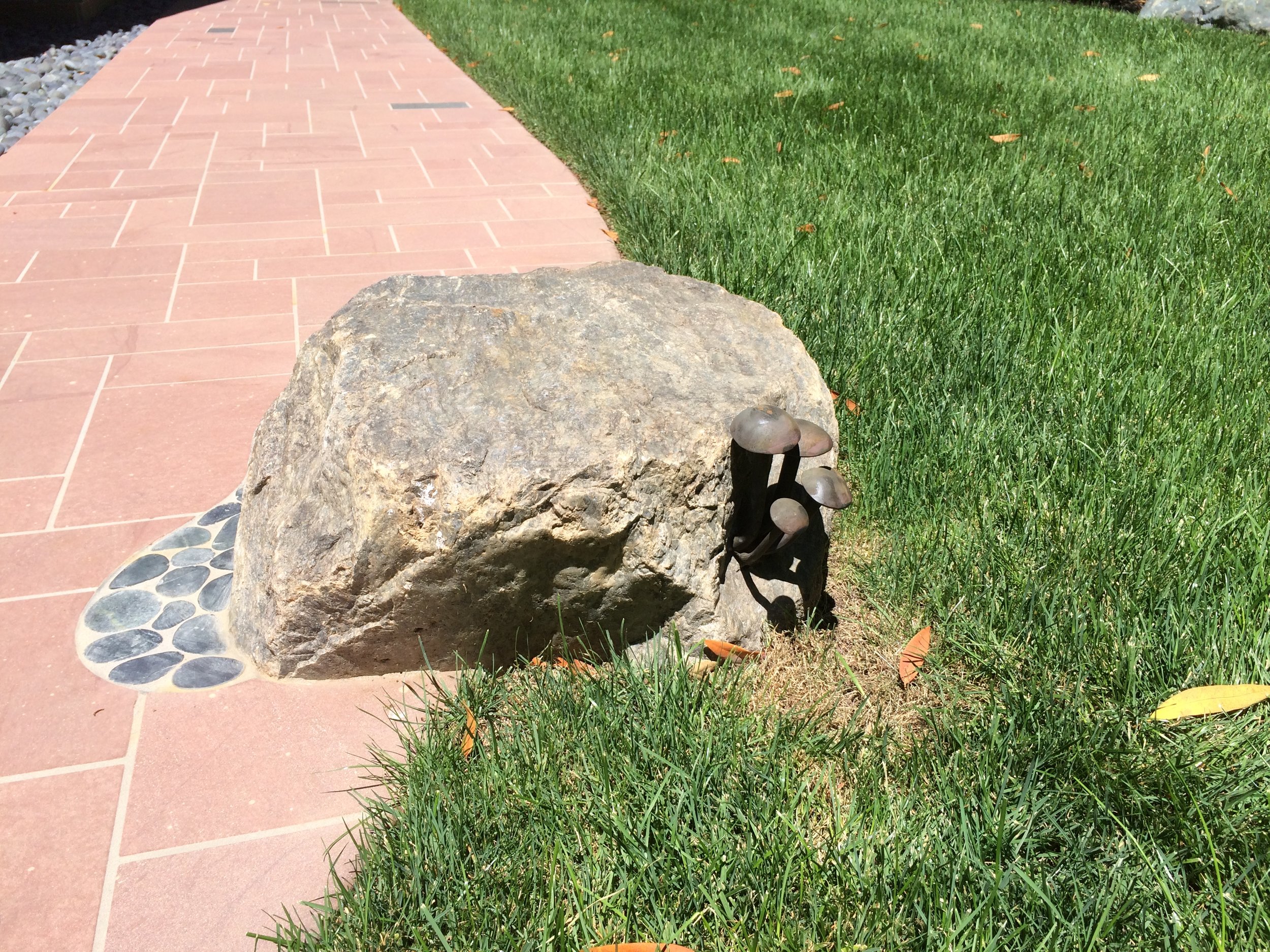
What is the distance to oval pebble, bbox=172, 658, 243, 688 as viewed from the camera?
2.23 meters

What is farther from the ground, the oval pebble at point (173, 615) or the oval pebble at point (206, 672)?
the oval pebble at point (173, 615)

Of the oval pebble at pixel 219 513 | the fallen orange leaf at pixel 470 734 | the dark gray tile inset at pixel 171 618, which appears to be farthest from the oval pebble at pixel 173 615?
the fallen orange leaf at pixel 470 734

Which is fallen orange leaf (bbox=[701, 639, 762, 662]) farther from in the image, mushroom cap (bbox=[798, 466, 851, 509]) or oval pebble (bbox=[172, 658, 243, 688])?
oval pebble (bbox=[172, 658, 243, 688])

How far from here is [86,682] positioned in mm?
2225

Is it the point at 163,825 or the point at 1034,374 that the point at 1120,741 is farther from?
the point at 163,825

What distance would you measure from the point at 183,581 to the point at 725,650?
136cm

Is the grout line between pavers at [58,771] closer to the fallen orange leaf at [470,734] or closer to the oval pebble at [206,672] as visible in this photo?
the oval pebble at [206,672]

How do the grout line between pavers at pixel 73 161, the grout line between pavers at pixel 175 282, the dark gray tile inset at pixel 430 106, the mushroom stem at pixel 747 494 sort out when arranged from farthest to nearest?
the dark gray tile inset at pixel 430 106 < the grout line between pavers at pixel 73 161 < the grout line between pavers at pixel 175 282 < the mushroom stem at pixel 747 494

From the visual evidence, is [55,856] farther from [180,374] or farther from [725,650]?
[180,374]

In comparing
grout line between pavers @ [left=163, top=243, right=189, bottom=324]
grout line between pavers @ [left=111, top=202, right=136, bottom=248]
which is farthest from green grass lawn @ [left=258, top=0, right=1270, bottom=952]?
grout line between pavers @ [left=111, top=202, right=136, bottom=248]

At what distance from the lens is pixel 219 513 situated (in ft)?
9.29

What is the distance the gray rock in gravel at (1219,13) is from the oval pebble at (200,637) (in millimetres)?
10948

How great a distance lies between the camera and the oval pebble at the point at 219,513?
2.79 meters

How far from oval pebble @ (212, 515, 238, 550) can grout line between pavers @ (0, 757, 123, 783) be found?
2.45 feet
